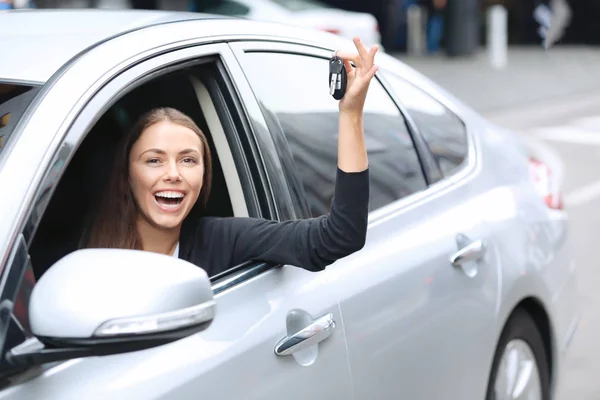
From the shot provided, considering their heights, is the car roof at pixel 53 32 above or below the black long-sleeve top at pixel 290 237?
above

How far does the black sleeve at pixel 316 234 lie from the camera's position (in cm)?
248

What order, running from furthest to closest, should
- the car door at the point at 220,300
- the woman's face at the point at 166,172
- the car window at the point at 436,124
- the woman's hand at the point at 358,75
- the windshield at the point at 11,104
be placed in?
the car window at the point at 436,124 → the woman's face at the point at 166,172 → the woman's hand at the point at 358,75 → the windshield at the point at 11,104 → the car door at the point at 220,300

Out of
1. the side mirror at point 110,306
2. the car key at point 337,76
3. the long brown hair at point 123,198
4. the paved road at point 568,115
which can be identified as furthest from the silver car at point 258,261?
the paved road at point 568,115

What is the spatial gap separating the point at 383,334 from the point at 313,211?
0.37 m

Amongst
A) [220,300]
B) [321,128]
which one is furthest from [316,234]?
[321,128]

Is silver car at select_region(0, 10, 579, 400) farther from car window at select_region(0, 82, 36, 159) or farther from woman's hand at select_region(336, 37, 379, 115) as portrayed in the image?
woman's hand at select_region(336, 37, 379, 115)

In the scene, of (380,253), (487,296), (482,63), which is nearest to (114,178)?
(380,253)

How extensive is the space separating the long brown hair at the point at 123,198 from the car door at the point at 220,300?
13cm

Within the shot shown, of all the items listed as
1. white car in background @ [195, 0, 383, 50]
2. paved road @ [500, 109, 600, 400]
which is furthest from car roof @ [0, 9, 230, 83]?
white car in background @ [195, 0, 383, 50]

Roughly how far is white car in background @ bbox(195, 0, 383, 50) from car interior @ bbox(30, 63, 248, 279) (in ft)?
39.8

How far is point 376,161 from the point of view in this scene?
10.5 ft

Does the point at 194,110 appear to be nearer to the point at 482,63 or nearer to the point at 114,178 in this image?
the point at 114,178

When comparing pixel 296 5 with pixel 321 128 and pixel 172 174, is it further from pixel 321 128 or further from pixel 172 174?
pixel 172 174

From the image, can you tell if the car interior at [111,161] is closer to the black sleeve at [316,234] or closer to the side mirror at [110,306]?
the black sleeve at [316,234]
